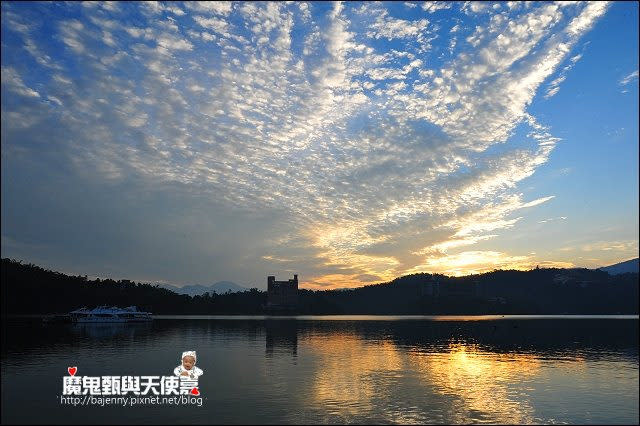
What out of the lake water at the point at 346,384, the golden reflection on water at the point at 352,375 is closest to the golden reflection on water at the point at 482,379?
the lake water at the point at 346,384

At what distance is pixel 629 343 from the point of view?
126188 millimetres

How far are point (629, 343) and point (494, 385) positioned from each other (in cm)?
9005

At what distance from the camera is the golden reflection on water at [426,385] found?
45188mm

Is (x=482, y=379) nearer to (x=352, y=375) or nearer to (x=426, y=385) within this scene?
(x=426, y=385)

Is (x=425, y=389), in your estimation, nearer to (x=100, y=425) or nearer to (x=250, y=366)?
(x=250, y=366)

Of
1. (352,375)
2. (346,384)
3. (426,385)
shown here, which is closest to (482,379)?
(426,385)

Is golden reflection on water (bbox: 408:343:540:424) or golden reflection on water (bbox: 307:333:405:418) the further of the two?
golden reflection on water (bbox: 307:333:405:418)

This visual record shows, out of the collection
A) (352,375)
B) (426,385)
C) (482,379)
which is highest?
(426,385)

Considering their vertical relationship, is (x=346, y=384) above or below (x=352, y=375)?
above

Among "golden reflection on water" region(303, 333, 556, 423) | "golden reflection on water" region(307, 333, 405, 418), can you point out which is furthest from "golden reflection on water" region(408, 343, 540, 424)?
"golden reflection on water" region(307, 333, 405, 418)

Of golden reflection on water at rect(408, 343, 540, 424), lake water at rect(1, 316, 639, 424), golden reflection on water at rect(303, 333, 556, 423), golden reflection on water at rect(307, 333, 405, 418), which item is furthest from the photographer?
golden reflection on water at rect(307, 333, 405, 418)

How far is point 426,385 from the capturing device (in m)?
60.1

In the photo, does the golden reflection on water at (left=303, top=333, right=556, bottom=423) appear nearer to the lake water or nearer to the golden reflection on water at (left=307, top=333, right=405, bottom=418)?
the golden reflection on water at (left=307, top=333, right=405, bottom=418)

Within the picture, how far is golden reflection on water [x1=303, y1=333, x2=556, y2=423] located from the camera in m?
45.2
